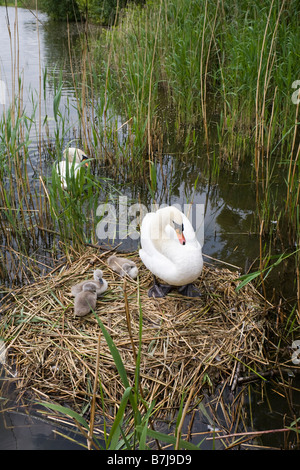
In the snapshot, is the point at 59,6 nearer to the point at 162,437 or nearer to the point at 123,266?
the point at 123,266

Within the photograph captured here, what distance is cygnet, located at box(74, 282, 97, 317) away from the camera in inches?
122

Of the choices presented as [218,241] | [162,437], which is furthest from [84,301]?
[218,241]

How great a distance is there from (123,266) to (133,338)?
825mm

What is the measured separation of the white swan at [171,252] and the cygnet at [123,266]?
0.22 meters

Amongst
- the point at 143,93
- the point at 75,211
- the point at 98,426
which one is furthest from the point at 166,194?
the point at 98,426

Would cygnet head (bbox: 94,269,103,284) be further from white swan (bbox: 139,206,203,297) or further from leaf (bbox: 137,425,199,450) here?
leaf (bbox: 137,425,199,450)

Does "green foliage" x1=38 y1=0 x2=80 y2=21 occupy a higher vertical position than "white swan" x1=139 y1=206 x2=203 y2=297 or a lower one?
higher

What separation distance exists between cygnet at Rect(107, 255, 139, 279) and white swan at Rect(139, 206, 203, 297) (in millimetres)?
224

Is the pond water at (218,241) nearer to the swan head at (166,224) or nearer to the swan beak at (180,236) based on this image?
the swan head at (166,224)

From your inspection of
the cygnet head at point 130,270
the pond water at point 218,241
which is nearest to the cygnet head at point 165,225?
the cygnet head at point 130,270

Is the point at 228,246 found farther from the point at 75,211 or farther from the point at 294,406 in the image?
the point at 294,406

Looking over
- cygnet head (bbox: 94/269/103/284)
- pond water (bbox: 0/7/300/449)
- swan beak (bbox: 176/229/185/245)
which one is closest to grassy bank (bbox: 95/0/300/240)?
pond water (bbox: 0/7/300/449)

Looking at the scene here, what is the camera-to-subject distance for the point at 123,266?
3.63 m

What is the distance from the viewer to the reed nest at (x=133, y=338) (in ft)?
8.83
